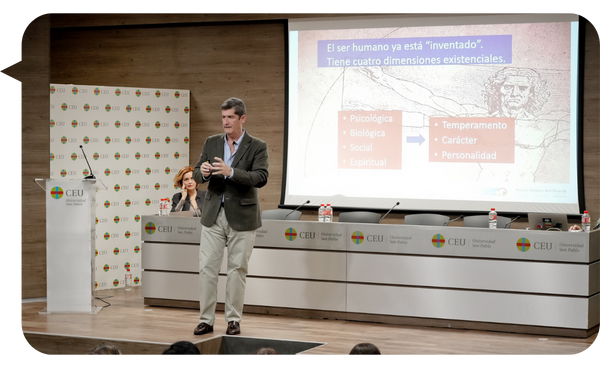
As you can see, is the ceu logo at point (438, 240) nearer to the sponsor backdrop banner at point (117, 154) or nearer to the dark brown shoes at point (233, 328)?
the dark brown shoes at point (233, 328)

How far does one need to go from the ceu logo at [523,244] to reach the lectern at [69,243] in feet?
11.6

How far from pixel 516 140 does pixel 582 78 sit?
90 cm

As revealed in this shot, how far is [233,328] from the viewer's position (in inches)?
196

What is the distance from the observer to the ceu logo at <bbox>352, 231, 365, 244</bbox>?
222 inches

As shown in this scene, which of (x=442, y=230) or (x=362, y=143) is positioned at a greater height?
(x=362, y=143)

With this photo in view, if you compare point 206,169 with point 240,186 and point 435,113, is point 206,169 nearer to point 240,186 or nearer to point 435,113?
point 240,186

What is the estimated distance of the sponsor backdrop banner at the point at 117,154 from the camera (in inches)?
274

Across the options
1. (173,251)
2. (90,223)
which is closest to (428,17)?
(173,251)

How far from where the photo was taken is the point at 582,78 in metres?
6.87

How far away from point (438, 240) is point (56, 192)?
3232 mm

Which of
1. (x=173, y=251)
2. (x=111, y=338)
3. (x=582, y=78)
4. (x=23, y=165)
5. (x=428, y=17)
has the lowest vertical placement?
(x=111, y=338)

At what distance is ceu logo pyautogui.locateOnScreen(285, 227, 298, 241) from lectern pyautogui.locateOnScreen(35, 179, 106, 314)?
5.49ft

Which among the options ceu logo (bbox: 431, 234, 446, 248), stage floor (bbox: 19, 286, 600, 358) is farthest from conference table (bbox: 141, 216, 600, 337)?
stage floor (bbox: 19, 286, 600, 358)

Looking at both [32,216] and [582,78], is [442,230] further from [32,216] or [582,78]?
[32,216]
